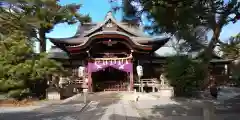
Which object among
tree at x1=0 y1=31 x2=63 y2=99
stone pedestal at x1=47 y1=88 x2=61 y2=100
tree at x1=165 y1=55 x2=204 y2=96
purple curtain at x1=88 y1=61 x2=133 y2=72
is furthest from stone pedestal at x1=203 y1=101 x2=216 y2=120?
purple curtain at x1=88 y1=61 x2=133 y2=72

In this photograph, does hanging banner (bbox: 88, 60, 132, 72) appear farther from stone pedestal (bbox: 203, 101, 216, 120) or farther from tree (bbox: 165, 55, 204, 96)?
stone pedestal (bbox: 203, 101, 216, 120)

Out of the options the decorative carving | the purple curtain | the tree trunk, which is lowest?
the purple curtain

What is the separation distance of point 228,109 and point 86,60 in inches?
593

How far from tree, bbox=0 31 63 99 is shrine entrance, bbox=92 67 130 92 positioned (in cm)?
538

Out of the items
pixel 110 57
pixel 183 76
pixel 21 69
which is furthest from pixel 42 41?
pixel 183 76

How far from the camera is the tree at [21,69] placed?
67.6 ft

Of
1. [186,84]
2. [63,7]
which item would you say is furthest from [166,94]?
[63,7]

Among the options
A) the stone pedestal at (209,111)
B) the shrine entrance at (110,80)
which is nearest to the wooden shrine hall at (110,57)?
the shrine entrance at (110,80)

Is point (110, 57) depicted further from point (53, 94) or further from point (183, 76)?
point (183, 76)

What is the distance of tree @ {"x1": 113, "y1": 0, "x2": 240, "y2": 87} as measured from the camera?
6.56 m

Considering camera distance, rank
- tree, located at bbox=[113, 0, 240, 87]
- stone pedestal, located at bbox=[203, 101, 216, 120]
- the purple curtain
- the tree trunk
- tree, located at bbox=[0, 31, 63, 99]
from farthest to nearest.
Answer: the tree trunk
the purple curtain
tree, located at bbox=[0, 31, 63, 99]
stone pedestal, located at bbox=[203, 101, 216, 120]
tree, located at bbox=[113, 0, 240, 87]

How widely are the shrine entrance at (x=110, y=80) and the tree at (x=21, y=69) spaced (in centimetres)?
538

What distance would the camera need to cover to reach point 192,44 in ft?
24.1

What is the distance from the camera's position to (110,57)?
84.3 ft
